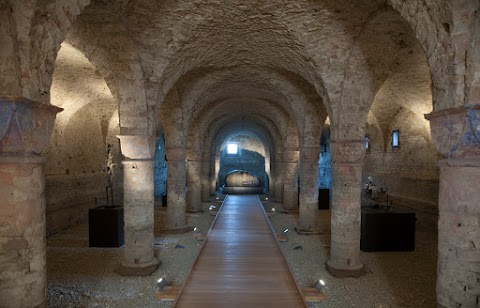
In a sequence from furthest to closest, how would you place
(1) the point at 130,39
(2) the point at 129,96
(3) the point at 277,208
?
(3) the point at 277,208, (2) the point at 129,96, (1) the point at 130,39

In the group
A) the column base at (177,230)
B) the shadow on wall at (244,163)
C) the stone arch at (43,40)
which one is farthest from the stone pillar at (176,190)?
the shadow on wall at (244,163)

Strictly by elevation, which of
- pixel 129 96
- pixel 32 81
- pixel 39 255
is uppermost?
pixel 129 96

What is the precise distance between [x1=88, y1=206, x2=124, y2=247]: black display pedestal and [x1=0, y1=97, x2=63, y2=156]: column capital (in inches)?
250

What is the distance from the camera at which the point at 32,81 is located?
329 centimetres

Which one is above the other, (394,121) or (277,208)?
(394,121)

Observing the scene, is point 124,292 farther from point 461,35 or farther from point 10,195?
point 461,35

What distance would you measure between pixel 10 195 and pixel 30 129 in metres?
0.72

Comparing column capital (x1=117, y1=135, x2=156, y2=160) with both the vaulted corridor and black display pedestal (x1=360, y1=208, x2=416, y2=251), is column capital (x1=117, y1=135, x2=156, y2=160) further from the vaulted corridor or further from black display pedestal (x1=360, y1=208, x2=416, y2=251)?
black display pedestal (x1=360, y1=208, x2=416, y2=251)

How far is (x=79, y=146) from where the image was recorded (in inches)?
518

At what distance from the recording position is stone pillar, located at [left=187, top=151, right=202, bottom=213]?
15.1 metres

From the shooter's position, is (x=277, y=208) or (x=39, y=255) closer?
(x=39, y=255)

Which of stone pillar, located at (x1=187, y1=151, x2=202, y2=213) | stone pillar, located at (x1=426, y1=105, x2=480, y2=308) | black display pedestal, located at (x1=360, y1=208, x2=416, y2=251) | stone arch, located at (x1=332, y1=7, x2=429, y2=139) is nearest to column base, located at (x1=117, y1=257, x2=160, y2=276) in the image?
stone arch, located at (x1=332, y1=7, x2=429, y2=139)

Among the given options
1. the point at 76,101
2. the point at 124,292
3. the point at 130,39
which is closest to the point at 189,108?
the point at 76,101

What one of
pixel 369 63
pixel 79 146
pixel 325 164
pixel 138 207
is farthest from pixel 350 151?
pixel 325 164
